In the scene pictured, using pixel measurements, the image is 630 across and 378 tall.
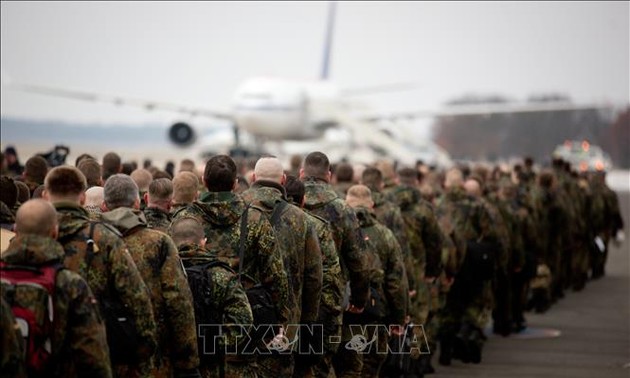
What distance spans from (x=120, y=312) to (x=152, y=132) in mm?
69148

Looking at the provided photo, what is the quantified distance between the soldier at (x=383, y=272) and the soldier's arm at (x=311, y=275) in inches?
74.8

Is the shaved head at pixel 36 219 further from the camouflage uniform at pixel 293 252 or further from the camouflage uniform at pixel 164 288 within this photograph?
the camouflage uniform at pixel 293 252

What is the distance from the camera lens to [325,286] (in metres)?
8.95

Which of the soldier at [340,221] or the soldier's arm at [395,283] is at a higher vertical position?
the soldier at [340,221]

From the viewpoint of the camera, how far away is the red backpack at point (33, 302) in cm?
557

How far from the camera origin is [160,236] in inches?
271

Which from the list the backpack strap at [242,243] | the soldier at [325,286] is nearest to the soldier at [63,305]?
the backpack strap at [242,243]

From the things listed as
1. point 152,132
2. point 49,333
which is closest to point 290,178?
point 49,333

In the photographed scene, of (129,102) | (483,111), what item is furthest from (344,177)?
(483,111)

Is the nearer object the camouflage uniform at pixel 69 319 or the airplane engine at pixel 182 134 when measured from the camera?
the camouflage uniform at pixel 69 319

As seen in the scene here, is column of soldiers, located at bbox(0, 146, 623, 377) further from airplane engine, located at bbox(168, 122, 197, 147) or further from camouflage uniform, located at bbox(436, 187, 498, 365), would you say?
airplane engine, located at bbox(168, 122, 197, 147)

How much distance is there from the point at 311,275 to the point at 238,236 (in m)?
0.79

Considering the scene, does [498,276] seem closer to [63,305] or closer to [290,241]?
[290,241]

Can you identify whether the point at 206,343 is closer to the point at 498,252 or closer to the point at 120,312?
the point at 120,312
